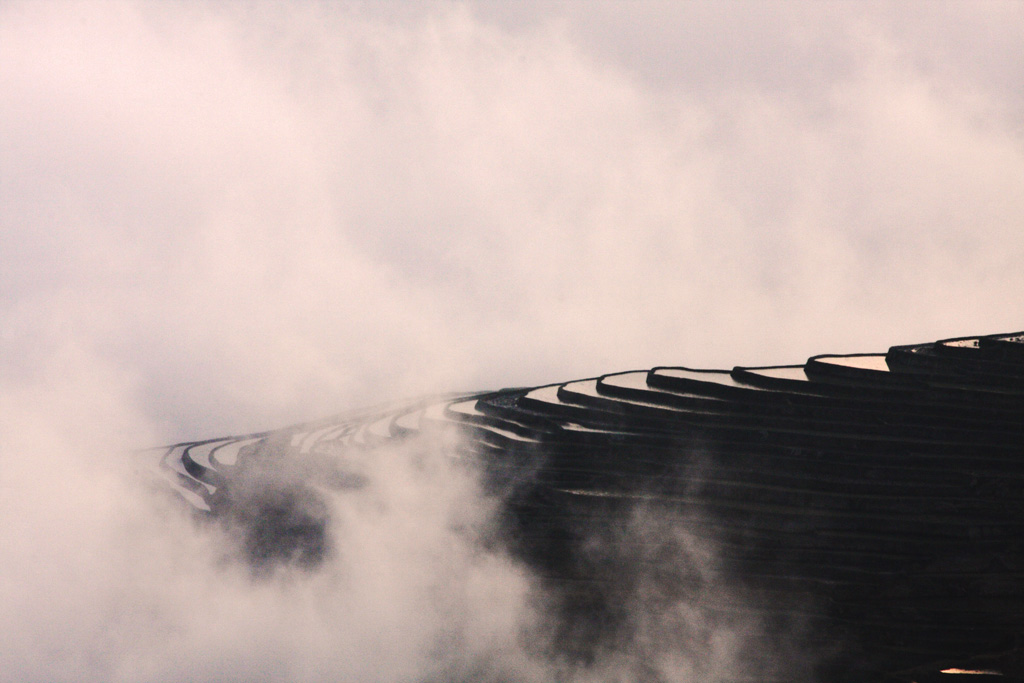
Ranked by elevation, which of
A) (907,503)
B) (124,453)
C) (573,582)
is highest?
(124,453)

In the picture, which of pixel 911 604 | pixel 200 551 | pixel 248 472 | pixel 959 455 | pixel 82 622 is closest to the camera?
pixel 911 604

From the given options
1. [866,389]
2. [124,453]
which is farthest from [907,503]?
[124,453]

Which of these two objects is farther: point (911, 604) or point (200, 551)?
point (200, 551)

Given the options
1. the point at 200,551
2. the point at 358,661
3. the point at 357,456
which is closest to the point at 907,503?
the point at 358,661

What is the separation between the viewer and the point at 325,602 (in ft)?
36.4

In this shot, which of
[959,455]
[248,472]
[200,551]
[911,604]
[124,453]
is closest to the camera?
[911,604]

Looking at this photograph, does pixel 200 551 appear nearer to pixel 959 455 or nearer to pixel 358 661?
pixel 358 661

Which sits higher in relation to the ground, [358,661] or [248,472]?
[248,472]

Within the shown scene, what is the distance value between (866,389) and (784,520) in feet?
5.88

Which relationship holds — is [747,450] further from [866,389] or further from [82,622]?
[82,622]

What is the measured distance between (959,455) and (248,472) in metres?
8.84

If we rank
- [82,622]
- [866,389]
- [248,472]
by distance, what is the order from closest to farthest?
[866,389] → [82,622] → [248,472]

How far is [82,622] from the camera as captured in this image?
35.7ft

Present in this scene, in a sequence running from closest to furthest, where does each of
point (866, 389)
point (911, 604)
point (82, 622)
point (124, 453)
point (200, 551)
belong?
point (911, 604) < point (866, 389) < point (82, 622) < point (200, 551) < point (124, 453)
